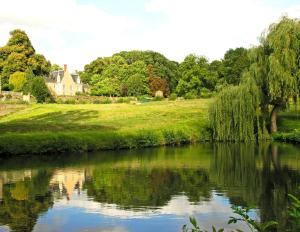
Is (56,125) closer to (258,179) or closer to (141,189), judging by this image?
(141,189)

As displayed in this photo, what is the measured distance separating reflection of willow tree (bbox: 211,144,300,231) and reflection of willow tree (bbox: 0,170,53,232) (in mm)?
6241

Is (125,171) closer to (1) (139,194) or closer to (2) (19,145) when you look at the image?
(1) (139,194)

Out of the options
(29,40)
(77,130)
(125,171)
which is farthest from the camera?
(29,40)

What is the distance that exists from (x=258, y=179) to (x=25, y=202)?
9.59 metres

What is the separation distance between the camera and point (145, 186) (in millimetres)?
18234

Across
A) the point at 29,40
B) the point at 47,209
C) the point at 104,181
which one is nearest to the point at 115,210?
the point at 47,209

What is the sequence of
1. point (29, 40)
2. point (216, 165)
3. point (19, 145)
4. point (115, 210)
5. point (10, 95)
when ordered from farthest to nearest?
point (29, 40) → point (10, 95) → point (19, 145) → point (216, 165) → point (115, 210)

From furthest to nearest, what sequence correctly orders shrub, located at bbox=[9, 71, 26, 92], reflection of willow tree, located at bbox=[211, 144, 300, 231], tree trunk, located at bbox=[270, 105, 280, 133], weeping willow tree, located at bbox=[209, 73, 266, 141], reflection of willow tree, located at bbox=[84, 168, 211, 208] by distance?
shrub, located at bbox=[9, 71, 26, 92] < tree trunk, located at bbox=[270, 105, 280, 133] < weeping willow tree, located at bbox=[209, 73, 266, 141] < reflection of willow tree, located at bbox=[84, 168, 211, 208] < reflection of willow tree, located at bbox=[211, 144, 300, 231]

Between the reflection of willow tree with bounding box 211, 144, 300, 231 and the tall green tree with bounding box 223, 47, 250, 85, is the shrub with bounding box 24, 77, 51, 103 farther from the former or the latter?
Answer: the reflection of willow tree with bounding box 211, 144, 300, 231

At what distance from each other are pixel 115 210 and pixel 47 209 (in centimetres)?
208

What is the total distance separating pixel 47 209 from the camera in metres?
14.3

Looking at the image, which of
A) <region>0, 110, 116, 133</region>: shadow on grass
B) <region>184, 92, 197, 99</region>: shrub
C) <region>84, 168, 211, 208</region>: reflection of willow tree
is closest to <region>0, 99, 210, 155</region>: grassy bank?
<region>0, 110, 116, 133</region>: shadow on grass

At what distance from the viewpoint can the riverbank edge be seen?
94.5 ft

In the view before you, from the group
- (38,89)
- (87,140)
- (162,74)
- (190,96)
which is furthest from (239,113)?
(162,74)
